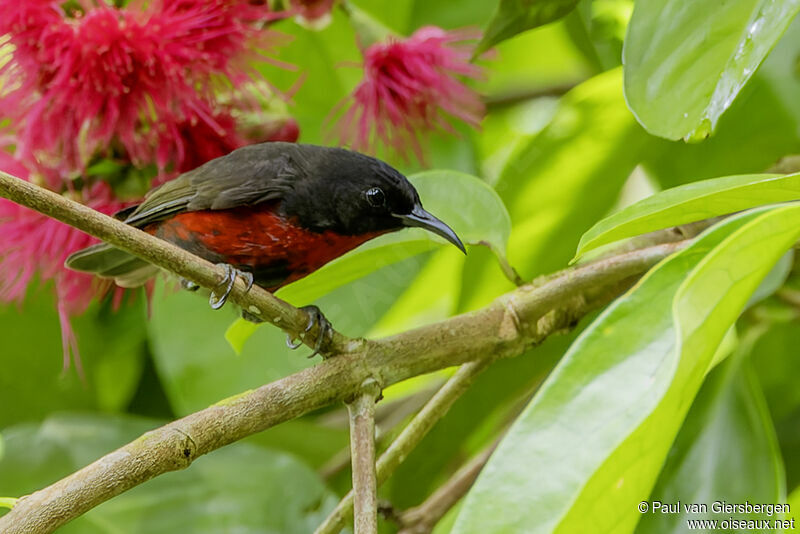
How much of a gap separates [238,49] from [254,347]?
1.53ft

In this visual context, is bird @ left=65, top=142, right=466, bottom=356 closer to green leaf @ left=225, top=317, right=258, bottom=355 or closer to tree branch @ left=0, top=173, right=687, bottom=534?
green leaf @ left=225, top=317, right=258, bottom=355

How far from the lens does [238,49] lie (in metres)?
1.39

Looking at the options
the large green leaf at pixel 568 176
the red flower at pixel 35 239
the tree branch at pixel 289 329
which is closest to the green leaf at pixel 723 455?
the tree branch at pixel 289 329

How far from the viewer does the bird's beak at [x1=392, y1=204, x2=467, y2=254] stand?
1.16 m

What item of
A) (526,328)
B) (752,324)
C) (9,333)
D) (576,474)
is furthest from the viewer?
(9,333)

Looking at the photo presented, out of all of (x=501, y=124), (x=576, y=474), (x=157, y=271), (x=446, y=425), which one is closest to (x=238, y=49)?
(x=157, y=271)

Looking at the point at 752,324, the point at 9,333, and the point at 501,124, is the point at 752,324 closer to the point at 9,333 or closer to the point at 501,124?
the point at 501,124

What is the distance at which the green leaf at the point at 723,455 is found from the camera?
3.40ft

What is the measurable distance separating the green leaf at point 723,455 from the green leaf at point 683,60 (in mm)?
415

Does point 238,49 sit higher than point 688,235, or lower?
higher

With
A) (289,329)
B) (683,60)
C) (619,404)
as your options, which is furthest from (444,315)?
(619,404)

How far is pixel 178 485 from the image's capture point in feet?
4.75

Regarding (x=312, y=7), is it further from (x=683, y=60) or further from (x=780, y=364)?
(x=780, y=364)

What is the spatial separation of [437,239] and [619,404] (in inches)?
24.4
